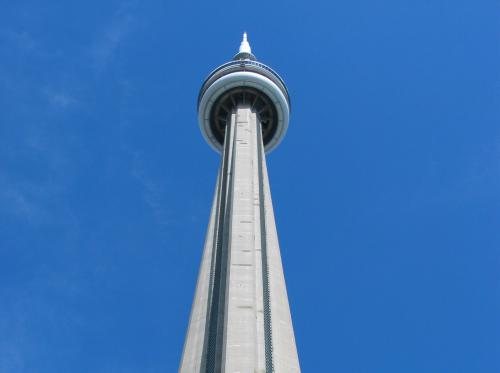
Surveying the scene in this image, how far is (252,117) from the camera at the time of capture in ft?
152

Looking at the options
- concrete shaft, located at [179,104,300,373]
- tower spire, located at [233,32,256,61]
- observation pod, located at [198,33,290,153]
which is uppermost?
tower spire, located at [233,32,256,61]

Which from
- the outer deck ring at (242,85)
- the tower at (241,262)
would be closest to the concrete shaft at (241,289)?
the tower at (241,262)

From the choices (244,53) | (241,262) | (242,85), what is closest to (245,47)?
(244,53)

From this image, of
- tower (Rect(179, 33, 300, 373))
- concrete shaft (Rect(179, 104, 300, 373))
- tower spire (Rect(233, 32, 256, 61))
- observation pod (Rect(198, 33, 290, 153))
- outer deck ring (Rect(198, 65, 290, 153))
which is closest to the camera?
concrete shaft (Rect(179, 104, 300, 373))

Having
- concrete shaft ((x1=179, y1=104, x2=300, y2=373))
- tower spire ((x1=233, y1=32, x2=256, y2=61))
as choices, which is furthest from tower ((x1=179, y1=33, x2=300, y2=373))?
tower spire ((x1=233, y1=32, x2=256, y2=61))

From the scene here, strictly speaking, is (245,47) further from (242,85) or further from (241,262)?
(241,262)

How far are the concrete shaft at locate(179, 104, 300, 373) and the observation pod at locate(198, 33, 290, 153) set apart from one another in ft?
30.4

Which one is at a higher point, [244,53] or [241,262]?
[244,53]

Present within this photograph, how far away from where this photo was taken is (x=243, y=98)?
4978 centimetres

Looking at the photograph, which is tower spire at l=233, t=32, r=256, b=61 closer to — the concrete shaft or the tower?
the tower

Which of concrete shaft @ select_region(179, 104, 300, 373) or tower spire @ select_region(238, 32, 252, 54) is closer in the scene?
concrete shaft @ select_region(179, 104, 300, 373)

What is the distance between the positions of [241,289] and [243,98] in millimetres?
22658

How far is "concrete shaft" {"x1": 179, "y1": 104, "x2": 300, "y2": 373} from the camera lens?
A: 27422mm

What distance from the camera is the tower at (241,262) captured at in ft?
90.9
